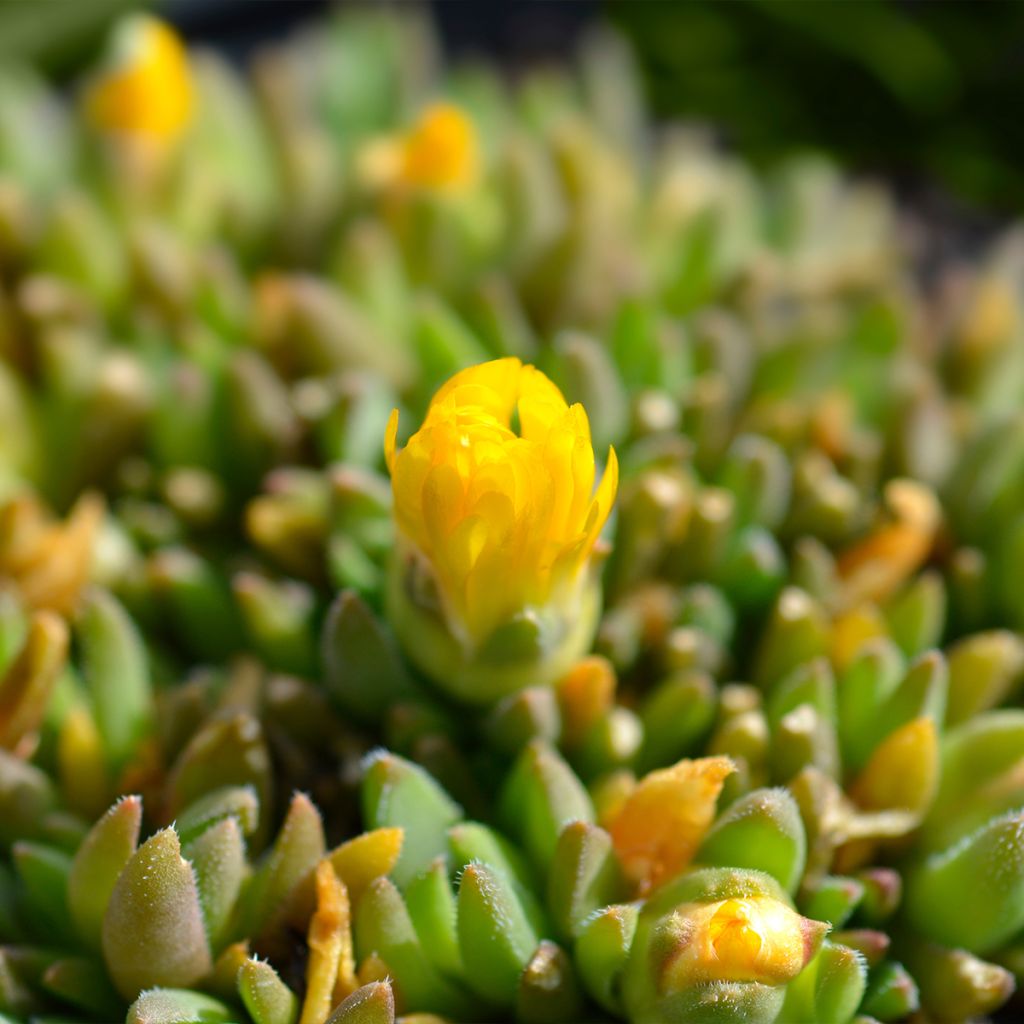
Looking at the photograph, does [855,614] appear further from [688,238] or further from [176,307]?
[176,307]

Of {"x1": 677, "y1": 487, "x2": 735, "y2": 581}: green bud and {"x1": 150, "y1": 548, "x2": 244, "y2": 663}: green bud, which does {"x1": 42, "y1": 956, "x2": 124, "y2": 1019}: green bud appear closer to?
{"x1": 150, "y1": 548, "x2": 244, "y2": 663}: green bud

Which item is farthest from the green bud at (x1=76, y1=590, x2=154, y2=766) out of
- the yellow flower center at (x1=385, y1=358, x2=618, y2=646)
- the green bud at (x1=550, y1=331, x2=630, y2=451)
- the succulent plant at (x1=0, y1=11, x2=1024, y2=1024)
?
the green bud at (x1=550, y1=331, x2=630, y2=451)

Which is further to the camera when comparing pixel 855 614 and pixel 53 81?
pixel 53 81

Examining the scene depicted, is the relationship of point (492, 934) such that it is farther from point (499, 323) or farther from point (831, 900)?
point (499, 323)

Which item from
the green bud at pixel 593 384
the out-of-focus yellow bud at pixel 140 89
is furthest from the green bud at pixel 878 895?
the out-of-focus yellow bud at pixel 140 89

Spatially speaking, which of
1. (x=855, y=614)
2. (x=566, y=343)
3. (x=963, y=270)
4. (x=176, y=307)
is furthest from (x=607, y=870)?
(x=963, y=270)

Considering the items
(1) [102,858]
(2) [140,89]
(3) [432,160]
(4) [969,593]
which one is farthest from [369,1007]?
(2) [140,89]

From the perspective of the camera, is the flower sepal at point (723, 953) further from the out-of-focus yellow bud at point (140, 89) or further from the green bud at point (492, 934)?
the out-of-focus yellow bud at point (140, 89)
